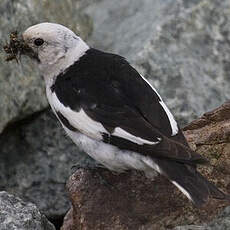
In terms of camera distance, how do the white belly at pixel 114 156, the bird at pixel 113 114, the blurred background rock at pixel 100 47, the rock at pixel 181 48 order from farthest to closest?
the rock at pixel 181 48, the blurred background rock at pixel 100 47, the white belly at pixel 114 156, the bird at pixel 113 114

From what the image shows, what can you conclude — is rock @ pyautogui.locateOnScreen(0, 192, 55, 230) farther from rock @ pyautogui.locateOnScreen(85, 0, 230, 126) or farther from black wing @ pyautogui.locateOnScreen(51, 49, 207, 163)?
rock @ pyautogui.locateOnScreen(85, 0, 230, 126)

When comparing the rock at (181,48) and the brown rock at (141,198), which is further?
the rock at (181,48)

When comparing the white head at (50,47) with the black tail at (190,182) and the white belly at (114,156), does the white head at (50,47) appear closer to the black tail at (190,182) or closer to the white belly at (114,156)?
the white belly at (114,156)

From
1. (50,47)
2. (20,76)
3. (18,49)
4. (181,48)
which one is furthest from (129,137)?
(181,48)

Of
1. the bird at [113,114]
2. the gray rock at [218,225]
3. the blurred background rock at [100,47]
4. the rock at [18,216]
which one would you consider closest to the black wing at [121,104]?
the bird at [113,114]

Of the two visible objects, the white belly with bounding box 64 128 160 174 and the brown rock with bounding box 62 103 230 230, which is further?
the brown rock with bounding box 62 103 230 230

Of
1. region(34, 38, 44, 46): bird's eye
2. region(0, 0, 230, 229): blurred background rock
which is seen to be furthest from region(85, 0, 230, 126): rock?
region(34, 38, 44, 46): bird's eye
